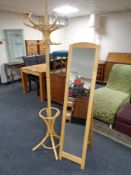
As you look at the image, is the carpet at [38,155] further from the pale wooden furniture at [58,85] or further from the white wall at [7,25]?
the white wall at [7,25]

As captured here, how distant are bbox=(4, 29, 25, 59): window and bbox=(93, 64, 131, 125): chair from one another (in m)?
3.23

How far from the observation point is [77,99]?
5.82 ft

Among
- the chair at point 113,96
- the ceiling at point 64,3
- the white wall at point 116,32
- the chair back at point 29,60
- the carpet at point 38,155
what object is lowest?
the carpet at point 38,155

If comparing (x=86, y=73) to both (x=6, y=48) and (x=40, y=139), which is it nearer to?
(x=40, y=139)

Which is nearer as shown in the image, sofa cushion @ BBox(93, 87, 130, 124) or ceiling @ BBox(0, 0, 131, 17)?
sofa cushion @ BBox(93, 87, 130, 124)

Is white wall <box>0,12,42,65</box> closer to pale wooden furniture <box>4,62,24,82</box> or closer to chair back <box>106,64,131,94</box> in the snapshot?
pale wooden furniture <box>4,62,24,82</box>

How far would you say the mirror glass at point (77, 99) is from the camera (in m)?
1.65

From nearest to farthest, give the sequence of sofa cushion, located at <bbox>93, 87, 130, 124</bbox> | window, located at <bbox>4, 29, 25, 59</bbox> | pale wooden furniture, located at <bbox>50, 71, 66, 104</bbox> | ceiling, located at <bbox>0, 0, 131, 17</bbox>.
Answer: sofa cushion, located at <bbox>93, 87, 130, 124</bbox> → pale wooden furniture, located at <bbox>50, 71, 66, 104</bbox> → ceiling, located at <bbox>0, 0, 131, 17</bbox> → window, located at <bbox>4, 29, 25, 59</bbox>

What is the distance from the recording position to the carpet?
1652 mm

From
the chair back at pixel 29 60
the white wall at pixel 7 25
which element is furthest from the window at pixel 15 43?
the chair back at pixel 29 60

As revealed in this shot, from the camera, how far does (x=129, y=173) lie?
63.4 inches

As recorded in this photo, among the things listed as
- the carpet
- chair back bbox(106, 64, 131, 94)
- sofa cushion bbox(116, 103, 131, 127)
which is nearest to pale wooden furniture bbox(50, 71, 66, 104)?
the carpet

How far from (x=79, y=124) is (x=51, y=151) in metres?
0.56

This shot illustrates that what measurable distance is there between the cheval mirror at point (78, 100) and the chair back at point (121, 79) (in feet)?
4.55
